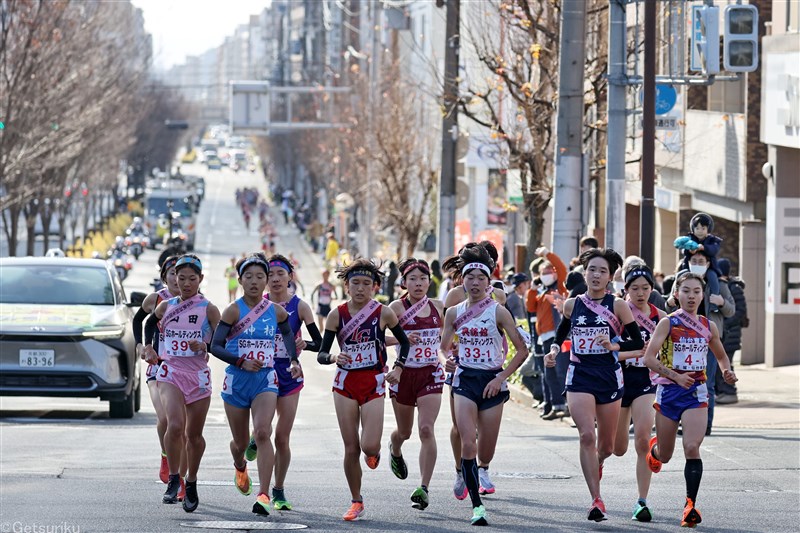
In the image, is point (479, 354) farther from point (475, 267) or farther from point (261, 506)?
point (261, 506)

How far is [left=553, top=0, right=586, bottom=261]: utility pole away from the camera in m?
20.7

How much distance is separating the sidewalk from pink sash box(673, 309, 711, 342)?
6.97 meters

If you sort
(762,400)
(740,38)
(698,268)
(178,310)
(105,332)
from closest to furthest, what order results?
1. (178,310)
2. (698,268)
3. (105,332)
4. (740,38)
5. (762,400)

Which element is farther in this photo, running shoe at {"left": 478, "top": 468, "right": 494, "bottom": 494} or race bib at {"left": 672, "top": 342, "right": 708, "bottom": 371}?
running shoe at {"left": 478, "top": 468, "right": 494, "bottom": 494}

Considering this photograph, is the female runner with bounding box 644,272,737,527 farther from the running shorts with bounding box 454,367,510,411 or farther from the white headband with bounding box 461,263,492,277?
the white headband with bounding box 461,263,492,277

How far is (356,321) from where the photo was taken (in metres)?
11.1

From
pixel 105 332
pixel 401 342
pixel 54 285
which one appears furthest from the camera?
pixel 54 285

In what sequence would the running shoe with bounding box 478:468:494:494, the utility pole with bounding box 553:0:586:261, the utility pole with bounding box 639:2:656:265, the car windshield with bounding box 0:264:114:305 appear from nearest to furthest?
1. the running shoe with bounding box 478:468:494:494
2. the car windshield with bounding box 0:264:114:305
3. the utility pole with bounding box 639:2:656:265
4. the utility pole with bounding box 553:0:586:261

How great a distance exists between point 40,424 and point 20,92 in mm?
19035

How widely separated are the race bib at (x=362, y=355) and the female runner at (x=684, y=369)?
1.77 m

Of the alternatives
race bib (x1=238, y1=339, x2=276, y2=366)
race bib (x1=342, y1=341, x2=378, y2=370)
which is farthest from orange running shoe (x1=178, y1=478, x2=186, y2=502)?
race bib (x1=342, y1=341, x2=378, y2=370)

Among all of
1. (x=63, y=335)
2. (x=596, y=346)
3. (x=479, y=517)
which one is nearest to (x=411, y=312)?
(x=596, y=346)

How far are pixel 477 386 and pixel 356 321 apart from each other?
899mm

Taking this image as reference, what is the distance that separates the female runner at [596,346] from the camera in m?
11.1
